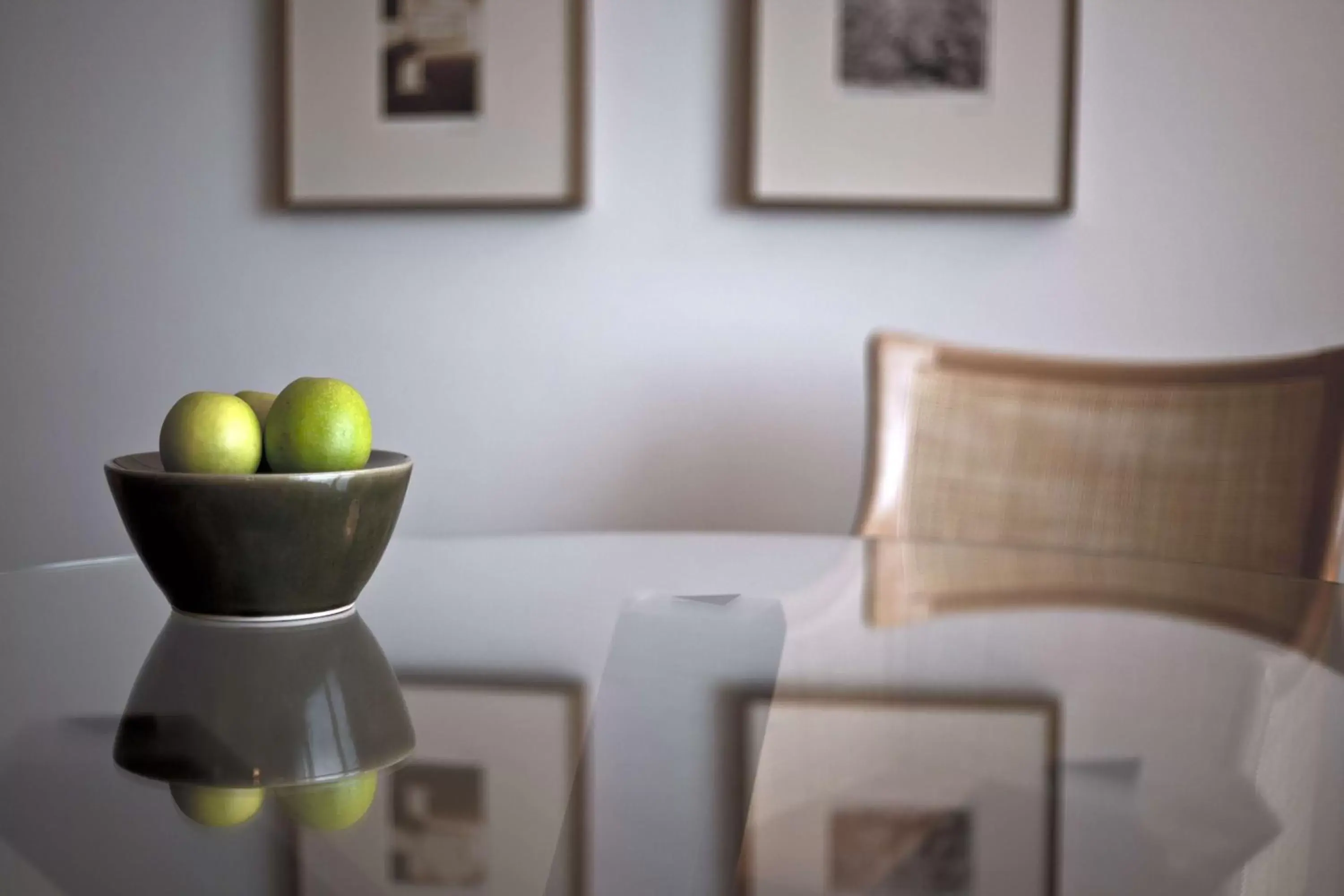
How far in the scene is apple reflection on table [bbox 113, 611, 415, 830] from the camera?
638 millimetres

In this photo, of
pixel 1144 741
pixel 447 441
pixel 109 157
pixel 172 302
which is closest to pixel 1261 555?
pixel 1144 741

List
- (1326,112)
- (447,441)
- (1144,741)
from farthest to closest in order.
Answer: (447,441)
(1326,112)
(1144,741)

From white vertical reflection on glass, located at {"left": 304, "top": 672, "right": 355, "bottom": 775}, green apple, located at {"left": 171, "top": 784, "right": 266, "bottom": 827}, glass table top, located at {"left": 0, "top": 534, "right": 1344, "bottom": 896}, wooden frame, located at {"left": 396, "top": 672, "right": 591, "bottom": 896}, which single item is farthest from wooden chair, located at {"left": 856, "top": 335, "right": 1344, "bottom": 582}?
green apple, located at {"left": 171, "top": 784, "right": 266, "bottom": 827}

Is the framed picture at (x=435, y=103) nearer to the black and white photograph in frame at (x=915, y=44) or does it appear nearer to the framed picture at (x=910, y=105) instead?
the framed picture at (x=910, y=105)

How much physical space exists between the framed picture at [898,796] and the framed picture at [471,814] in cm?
10

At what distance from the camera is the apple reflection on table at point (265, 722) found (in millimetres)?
638

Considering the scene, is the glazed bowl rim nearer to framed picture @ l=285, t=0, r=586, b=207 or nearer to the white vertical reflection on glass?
the white vertical reflection on glass

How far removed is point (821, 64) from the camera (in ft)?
7.11

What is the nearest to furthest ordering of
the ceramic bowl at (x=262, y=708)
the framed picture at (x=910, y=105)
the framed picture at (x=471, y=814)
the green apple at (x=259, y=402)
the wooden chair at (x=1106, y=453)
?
Result: the framed picture at (x=471, y=814)
the ceramic bowl at (x=262, y=708)
the green apple at (x=259, y=402)
the wooden chair at (x=1106, y=453)
the framed picture at (x=910, y=105)

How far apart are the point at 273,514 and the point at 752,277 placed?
1.46 m

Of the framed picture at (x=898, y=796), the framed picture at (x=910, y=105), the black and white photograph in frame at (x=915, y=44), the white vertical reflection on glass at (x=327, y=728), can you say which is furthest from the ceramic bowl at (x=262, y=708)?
the black and white photograph in frame at (x=915, y=44)

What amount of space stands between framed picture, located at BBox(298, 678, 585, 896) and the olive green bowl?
6.7 inches

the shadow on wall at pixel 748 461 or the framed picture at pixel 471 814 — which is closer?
the framed picture at pixel 471 814

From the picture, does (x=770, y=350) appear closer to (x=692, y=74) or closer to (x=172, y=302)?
(x=692, y=74)
